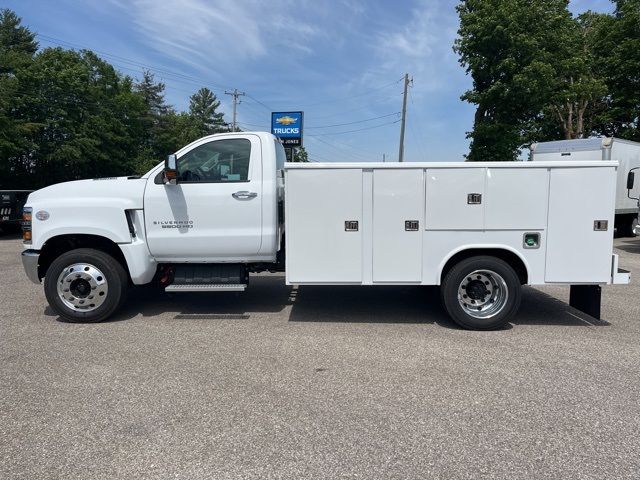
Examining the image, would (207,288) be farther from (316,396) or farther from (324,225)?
(316,396)

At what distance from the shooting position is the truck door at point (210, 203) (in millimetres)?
6086

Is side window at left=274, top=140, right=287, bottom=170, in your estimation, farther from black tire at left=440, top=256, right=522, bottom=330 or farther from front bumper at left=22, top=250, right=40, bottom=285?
front bumper at left=22, top=250, right=40, bottom=285

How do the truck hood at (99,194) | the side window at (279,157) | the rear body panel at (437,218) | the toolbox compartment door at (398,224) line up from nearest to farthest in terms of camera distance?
the rear body panel at (437,218)
the toolbox compartment door at (398,224)
the truck hood at (99,194)
the side window at (279,157)

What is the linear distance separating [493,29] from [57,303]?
61.6 ft

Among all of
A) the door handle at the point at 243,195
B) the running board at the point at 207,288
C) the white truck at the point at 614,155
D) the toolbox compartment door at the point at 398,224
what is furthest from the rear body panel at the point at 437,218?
the white truck at the point at 614,155

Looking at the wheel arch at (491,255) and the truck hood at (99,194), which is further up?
the truck hood at (99,194)

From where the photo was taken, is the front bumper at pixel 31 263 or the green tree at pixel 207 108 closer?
the front bumper at pixel 31 263

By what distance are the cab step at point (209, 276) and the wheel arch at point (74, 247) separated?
714mm

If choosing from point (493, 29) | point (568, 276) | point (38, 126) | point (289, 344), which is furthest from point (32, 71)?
point (568, 276)

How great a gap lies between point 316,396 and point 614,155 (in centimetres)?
1533

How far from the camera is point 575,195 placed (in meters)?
5.74

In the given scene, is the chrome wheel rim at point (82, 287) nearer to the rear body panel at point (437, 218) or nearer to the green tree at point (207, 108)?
the rear body panel at point (437, 218)

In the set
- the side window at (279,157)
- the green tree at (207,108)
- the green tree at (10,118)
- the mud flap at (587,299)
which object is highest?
the green tree at (207,108)

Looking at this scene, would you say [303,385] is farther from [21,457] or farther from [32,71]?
[32,71]
